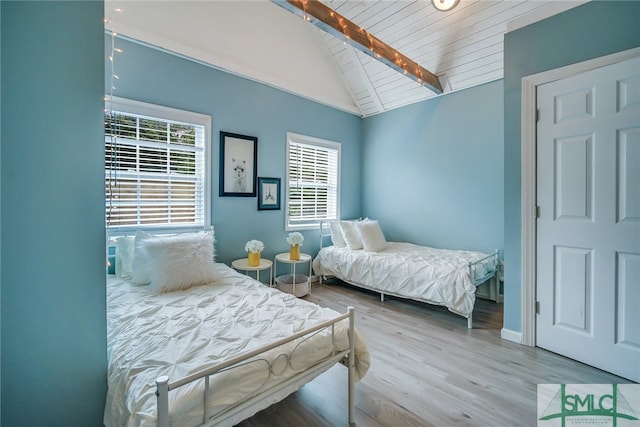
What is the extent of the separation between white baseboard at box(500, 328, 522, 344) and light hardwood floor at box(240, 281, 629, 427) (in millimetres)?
62

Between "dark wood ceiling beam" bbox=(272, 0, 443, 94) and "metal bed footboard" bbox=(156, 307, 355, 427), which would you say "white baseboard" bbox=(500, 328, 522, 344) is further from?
"dark wood ceiling beam" bbox=(272, 0, 443, 94)

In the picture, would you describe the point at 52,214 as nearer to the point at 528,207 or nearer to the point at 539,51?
the point at 528,207

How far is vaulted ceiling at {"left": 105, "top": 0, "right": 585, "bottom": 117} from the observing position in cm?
276

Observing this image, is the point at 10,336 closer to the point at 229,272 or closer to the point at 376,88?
the point at 229,272

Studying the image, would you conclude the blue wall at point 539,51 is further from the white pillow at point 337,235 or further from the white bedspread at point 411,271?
the white pillow at point 337,235

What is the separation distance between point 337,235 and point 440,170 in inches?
69.9

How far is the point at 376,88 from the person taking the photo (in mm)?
4316

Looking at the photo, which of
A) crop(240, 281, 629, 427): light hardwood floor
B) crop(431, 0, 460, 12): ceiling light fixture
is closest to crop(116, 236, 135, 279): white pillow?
crop(240, 281, 629, 427): light hardwood floor

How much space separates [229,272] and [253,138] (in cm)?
174

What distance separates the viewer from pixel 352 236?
13.0ft

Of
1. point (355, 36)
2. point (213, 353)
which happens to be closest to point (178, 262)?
point (213, 353)

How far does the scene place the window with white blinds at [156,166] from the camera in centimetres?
256

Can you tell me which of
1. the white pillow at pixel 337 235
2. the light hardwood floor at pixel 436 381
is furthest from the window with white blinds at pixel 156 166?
the light hardwood floor at pixel 436 381

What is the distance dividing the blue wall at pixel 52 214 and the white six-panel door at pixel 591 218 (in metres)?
2.97
